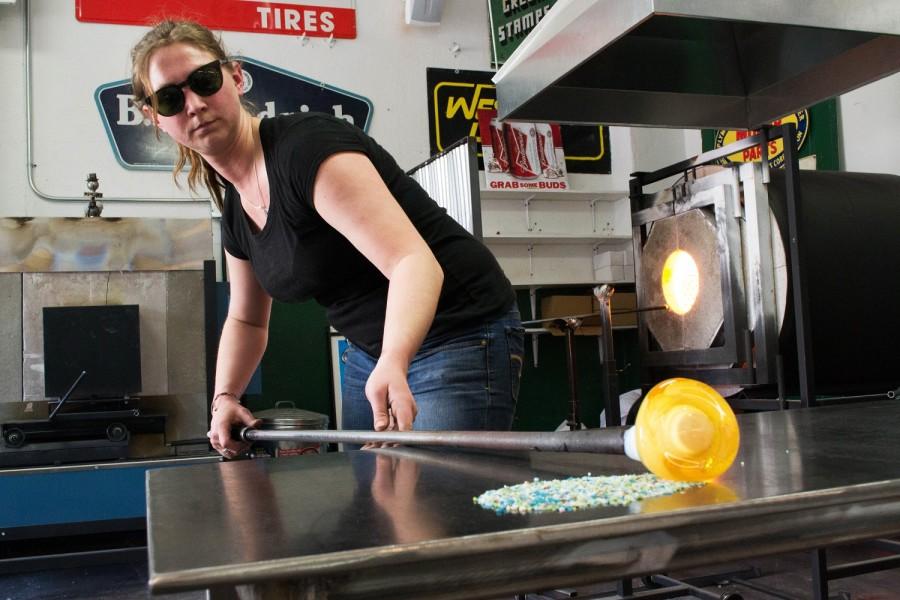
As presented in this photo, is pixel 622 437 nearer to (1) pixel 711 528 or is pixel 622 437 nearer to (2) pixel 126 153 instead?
(1) pixel 711 528

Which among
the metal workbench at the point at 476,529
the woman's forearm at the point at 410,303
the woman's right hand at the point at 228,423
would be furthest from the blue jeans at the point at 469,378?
the metal workbench at the point at 476,529

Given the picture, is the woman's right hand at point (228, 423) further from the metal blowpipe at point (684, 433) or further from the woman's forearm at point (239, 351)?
the metal blowpipe at point (684, 433)

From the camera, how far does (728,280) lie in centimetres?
282

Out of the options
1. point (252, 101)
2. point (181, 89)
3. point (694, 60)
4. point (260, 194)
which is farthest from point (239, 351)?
point (252, 101)

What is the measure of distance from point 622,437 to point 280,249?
0.79 metres

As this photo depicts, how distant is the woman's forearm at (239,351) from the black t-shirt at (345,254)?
0.20 m

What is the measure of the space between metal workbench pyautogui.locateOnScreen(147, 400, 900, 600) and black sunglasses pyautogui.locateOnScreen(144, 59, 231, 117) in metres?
0.64

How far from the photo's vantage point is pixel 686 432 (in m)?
0.58

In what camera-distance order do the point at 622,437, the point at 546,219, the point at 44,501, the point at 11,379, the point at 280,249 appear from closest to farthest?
the point at 622,437 → the point at 280,249 → the point at 44,501 → the point at 11,379 → the point at 546,219

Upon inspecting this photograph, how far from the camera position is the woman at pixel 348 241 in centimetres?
109

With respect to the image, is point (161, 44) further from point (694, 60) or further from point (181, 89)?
point (694, 60)

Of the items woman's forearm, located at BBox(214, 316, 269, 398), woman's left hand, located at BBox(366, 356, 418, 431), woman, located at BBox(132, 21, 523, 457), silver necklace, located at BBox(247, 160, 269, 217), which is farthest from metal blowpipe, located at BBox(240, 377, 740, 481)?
woman's forearm, located at BBox(214, 316, 269, 398)

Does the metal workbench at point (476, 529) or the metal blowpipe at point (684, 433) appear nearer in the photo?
the metal workbench at point (476, 529)

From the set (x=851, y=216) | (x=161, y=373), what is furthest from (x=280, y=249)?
(x=161, y=373)
